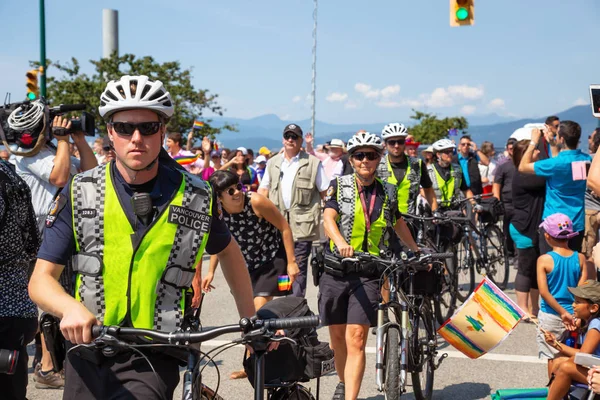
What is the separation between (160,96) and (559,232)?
191 inches

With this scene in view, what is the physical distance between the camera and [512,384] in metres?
6.49

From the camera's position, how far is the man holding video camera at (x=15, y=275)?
3.74 m

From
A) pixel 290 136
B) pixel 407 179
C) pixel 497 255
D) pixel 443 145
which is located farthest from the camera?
pixel 497 255

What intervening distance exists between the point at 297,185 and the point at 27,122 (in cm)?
427

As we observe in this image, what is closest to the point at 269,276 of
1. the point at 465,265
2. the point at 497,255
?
the point at 465,265

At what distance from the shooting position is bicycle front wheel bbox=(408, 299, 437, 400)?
565cm

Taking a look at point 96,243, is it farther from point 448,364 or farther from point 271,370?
point 448,364

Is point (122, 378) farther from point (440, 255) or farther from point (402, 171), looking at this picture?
point (402, 171)

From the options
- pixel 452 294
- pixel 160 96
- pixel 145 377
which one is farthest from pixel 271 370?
pixel 452 294

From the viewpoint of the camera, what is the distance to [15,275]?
394 cm

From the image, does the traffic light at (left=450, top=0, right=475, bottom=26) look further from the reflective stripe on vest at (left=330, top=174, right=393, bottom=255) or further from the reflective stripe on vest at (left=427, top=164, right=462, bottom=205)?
the reflective stripe on vest at (left=330, top=174, right=393, bottom=255)

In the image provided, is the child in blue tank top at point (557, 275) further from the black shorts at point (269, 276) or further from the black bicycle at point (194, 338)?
the black bicycle at point (194, 338)

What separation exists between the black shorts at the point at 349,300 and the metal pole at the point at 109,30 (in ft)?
157

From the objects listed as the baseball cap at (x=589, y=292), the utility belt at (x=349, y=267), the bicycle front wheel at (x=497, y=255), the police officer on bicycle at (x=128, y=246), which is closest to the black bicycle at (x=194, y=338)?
the police officer on bicycle at (x=128, y=246)
